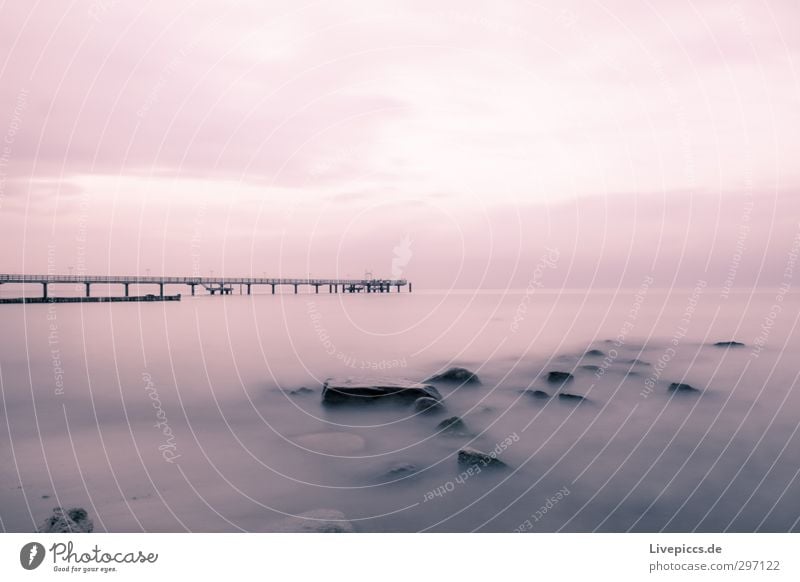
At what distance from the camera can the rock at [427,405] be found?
11625 millimetres

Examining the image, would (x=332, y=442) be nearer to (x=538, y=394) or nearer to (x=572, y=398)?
(x=538, y=394)

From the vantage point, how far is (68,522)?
21.6ft

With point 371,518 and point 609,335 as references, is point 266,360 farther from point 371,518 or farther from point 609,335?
point 609,335

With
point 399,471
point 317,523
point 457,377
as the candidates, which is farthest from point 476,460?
point 457,377

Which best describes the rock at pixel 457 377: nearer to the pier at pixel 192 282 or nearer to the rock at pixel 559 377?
the rock at pixel 559 377

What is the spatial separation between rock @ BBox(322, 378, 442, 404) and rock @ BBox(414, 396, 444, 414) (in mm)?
118

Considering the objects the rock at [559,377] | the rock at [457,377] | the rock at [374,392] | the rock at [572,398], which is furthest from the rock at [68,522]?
the rock at [559,377]

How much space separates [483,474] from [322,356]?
516 inches

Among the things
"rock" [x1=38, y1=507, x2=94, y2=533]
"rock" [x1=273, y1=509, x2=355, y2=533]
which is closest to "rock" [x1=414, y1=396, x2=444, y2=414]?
"rock" [x1=273, y1=509, x2=355, y2=533]

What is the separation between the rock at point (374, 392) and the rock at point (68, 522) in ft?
19.5

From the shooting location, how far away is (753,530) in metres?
7.63

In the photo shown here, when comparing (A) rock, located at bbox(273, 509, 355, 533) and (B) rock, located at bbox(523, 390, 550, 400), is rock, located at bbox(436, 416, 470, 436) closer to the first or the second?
(B) rock, located at bbox(523, 390, 550, 400)

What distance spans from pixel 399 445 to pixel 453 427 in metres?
1.27
